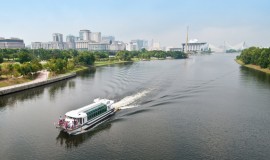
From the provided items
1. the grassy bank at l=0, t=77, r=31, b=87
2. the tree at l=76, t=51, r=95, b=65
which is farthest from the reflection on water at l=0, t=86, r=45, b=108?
the tree at l=76, t=51, r=95, b=65

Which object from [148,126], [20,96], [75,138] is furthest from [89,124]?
[20,96]

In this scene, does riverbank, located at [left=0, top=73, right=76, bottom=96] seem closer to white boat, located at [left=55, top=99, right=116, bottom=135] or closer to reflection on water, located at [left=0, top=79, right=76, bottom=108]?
reflection on water, located at [left=0, top=79, right=76, bottom=108]

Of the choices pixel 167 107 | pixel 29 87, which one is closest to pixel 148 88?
pixel 167 107

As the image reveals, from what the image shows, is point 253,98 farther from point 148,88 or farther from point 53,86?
point 53,86

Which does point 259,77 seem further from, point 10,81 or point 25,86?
point 10,81

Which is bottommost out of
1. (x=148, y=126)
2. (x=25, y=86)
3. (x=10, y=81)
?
(x=148, y=126)

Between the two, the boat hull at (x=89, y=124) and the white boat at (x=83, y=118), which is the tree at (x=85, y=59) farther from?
the white boat at (x=83, y=118)
